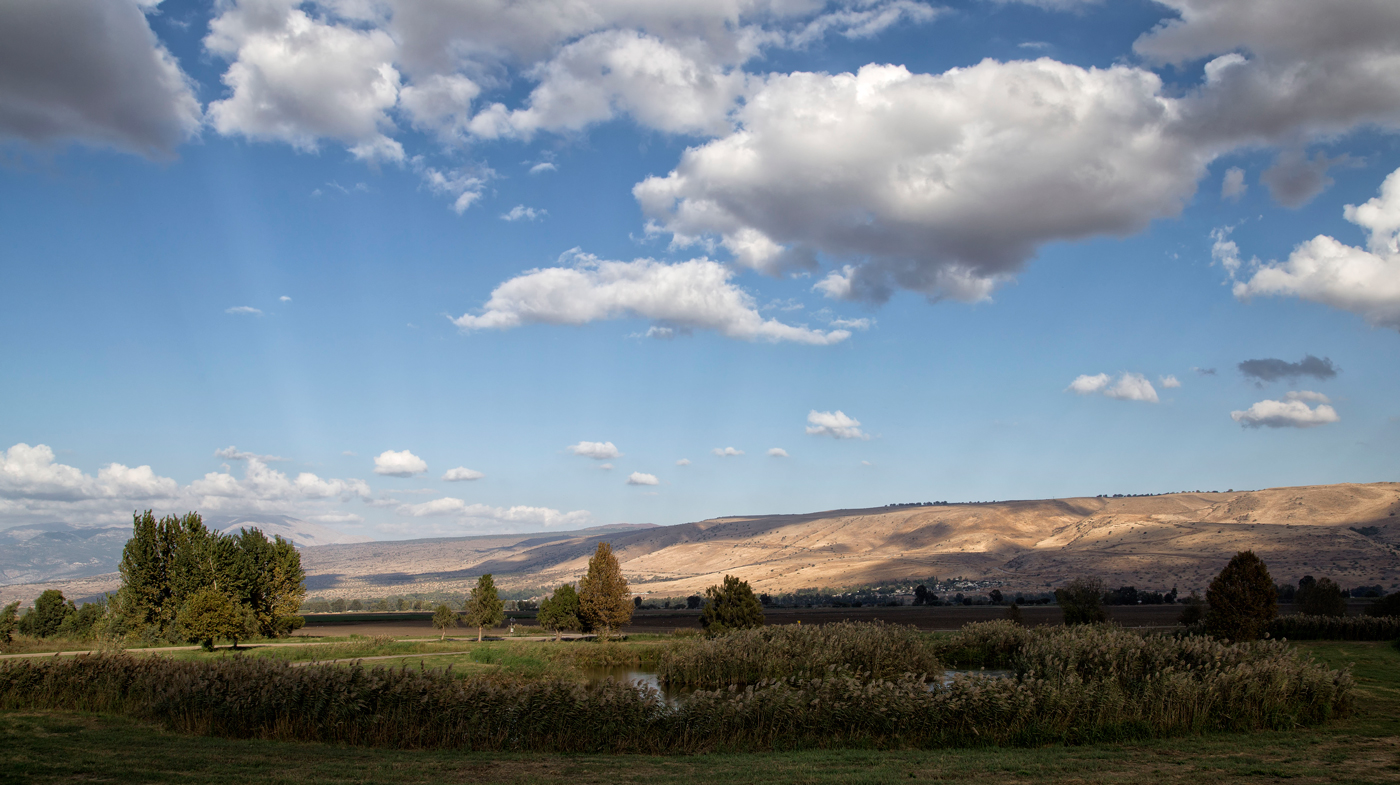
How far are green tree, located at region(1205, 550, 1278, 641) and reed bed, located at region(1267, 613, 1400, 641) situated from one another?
378 cm

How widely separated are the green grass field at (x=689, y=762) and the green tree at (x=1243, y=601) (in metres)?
15.8

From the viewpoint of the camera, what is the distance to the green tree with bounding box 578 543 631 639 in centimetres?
5006

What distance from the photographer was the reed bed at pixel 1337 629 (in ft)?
110

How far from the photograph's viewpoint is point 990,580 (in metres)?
135

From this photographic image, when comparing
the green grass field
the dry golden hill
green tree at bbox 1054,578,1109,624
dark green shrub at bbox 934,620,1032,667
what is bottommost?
the dry golden hill

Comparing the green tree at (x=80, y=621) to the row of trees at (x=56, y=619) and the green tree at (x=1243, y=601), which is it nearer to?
the row of trees at (x=56, y=619)

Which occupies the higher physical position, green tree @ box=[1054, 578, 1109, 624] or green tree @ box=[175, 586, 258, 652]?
green tree @ box=[175, 586, 258, 652]

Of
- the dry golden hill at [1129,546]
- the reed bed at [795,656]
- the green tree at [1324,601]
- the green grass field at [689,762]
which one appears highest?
the green grass field at [689,762]

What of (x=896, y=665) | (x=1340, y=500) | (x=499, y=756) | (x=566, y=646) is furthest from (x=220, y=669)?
(x=1340, y=500)

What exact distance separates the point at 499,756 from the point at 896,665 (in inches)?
709

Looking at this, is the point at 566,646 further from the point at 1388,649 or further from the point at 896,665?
the point at 1388,649

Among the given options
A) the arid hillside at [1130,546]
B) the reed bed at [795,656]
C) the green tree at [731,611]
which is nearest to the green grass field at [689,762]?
the reed bed at [795,656]

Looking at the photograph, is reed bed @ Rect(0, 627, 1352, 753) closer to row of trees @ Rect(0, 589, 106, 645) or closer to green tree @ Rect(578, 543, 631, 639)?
green tree @ Rect(578, 543, 631, 639)

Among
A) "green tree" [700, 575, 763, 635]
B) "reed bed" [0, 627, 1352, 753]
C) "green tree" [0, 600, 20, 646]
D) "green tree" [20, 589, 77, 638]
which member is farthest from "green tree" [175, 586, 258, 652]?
"green tree" [20, 589, 77, 638]
